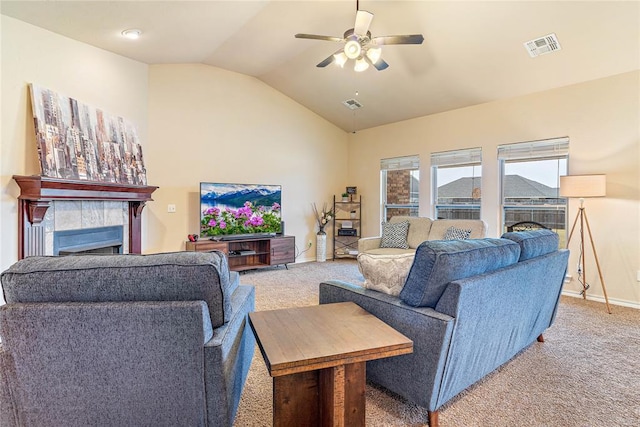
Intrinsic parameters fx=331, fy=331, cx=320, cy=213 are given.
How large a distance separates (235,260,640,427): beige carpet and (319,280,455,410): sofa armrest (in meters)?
0.19

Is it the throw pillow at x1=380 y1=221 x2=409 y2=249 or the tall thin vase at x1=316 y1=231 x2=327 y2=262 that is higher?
the throw pillow at x1=380 y1=221 x2=409 y2=249

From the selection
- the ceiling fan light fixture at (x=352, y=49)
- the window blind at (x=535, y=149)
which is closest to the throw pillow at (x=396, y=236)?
the window blind at (x=535, y=149)

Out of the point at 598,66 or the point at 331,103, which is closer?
Answer: the point at 598,66

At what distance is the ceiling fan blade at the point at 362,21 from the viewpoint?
2.88 metres

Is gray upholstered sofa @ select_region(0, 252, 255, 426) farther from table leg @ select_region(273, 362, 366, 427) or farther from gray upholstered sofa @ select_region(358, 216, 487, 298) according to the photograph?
gray upholstered sofa @ select_region(358, 216, 487, 298)

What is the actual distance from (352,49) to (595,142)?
124 inches

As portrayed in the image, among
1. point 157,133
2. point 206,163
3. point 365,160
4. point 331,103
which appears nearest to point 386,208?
point 365,160

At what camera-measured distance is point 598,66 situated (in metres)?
3.71

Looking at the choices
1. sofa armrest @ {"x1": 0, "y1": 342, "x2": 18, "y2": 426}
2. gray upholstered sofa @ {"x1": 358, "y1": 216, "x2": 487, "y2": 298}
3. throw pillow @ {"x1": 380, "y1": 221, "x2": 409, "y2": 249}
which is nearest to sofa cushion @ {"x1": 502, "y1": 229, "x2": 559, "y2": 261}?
→ gray upholstered sofa @ {"x1": 358, "y1": 216, "x2": 487, "y2": 298}

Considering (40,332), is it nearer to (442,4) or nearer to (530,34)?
(442,4)

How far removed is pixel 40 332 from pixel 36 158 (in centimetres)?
256

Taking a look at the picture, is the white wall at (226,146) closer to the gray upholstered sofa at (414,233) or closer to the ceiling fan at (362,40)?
the gray upholstered sofa at (414,233)

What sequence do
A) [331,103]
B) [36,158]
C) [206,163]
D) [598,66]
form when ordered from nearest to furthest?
[36,158] < [598,66] < [206,163] < [331,103]

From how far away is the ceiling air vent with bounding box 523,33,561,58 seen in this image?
3498 mm
